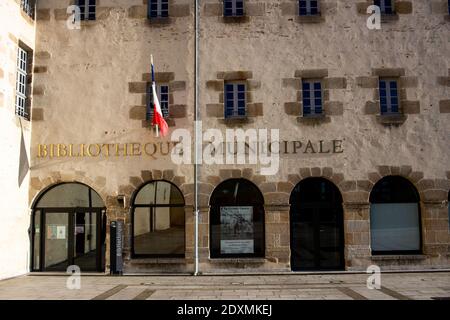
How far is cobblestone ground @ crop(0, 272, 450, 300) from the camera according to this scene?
10.4 m

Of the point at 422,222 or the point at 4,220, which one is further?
the point at 422,222

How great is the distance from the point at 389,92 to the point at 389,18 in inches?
86.9

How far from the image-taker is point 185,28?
14.0m

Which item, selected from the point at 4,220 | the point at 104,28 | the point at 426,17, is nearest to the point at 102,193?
the point at 4,220

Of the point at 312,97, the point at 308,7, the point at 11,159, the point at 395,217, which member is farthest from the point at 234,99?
the point at 11,159

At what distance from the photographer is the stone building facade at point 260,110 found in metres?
13.4

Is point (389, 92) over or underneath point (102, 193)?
over

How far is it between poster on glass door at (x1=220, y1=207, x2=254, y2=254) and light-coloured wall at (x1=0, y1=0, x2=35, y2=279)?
5748 millimetres

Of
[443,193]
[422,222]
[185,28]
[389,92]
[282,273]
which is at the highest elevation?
[185,28]

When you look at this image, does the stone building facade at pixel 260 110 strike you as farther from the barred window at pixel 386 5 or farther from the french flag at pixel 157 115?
the french flag at pixel 157 115

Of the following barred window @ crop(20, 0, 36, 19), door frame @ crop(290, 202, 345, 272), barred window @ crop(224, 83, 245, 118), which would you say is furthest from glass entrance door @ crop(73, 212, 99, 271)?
barred window @ crop(20, 0, 36, 19)

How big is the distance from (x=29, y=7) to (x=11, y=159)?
473cm

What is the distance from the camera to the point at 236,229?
13547 mm

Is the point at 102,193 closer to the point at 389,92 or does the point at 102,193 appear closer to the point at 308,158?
the point at 308,158
